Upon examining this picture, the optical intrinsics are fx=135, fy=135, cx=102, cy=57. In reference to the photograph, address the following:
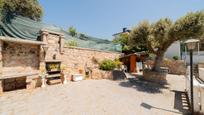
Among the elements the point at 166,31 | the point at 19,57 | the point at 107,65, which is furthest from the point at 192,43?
the point at 19,57

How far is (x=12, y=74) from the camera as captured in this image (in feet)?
20.2

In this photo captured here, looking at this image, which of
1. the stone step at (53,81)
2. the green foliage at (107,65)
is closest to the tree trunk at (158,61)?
the green foliage at (107,65)

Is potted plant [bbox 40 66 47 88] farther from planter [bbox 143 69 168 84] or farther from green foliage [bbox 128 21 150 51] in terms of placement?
planter [bbox 143 69 168 84]

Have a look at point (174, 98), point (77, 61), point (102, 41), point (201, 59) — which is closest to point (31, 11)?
point (102, 41)

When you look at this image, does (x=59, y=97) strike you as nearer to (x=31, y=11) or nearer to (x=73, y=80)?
(x=73, y=80)

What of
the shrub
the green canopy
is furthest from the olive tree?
the green canopy

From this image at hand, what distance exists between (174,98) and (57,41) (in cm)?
728

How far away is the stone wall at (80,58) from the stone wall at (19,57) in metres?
1.75

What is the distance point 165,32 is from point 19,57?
8903 millimetres

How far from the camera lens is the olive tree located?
797cm

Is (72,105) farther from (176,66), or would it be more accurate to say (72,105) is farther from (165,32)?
(176,66)

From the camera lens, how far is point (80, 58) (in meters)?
9.88

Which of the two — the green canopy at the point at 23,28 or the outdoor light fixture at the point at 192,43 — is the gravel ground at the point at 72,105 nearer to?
the outdoor light fixture at the point at 192,43

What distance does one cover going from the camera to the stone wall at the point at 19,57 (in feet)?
20.3
